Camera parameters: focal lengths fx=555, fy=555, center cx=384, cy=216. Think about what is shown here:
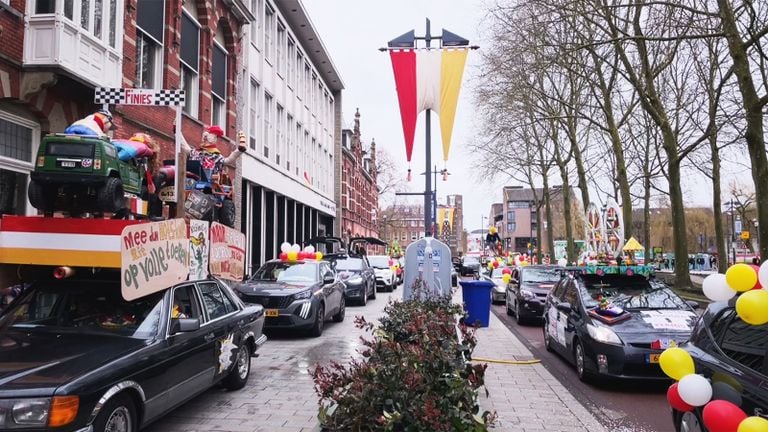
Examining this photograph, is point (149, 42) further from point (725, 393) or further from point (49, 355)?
point (725, 393)

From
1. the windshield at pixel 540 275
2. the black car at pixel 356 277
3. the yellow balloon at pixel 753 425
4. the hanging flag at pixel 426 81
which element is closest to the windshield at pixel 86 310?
the yellow balloon at pixel 753 425

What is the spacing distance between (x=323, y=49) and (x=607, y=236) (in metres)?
24.4

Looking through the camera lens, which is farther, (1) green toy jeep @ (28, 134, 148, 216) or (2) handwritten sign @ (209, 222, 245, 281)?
Answer: (2) handwritten sign @ (209, 222, 245, 281)

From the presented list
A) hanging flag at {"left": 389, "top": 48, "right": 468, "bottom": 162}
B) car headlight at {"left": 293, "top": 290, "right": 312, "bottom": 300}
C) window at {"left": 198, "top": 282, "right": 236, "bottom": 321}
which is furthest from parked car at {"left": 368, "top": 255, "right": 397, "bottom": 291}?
window at {"left": 198, "top": 282, "right": 236, "bottom": 321}

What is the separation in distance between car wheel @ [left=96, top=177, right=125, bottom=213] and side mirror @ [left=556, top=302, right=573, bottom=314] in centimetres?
640

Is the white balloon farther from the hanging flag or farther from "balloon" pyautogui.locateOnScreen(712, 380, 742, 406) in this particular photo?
the hanging flag

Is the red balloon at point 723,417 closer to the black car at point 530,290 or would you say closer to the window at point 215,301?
the window at point 215,301

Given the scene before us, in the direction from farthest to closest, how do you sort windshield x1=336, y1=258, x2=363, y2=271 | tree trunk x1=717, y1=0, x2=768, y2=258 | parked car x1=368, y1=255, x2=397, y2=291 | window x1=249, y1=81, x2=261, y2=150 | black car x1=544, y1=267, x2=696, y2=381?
parked car x1=368, y1=255, x2=397, y2=291 → window x1=249, y1=81, x2=261, y2=150 → windshield x1=336, y1=258, x2=363, y2=271 → tree trunk x1=717, y1=0, x2=768, y2=258 → black car x1=544, y1=267, x2=696, y2=381

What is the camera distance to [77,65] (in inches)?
392

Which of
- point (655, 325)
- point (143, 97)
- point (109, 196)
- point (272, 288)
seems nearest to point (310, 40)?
point (272, 288)

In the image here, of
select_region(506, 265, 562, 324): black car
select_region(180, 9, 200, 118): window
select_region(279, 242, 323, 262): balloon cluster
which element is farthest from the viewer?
select_region(180, 9, 200, 118): window

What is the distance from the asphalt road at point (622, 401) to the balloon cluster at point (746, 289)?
2379mm

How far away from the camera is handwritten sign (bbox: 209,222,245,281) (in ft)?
21.4

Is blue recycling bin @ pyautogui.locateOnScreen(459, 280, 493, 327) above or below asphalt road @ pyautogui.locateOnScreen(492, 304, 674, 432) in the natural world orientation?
above
